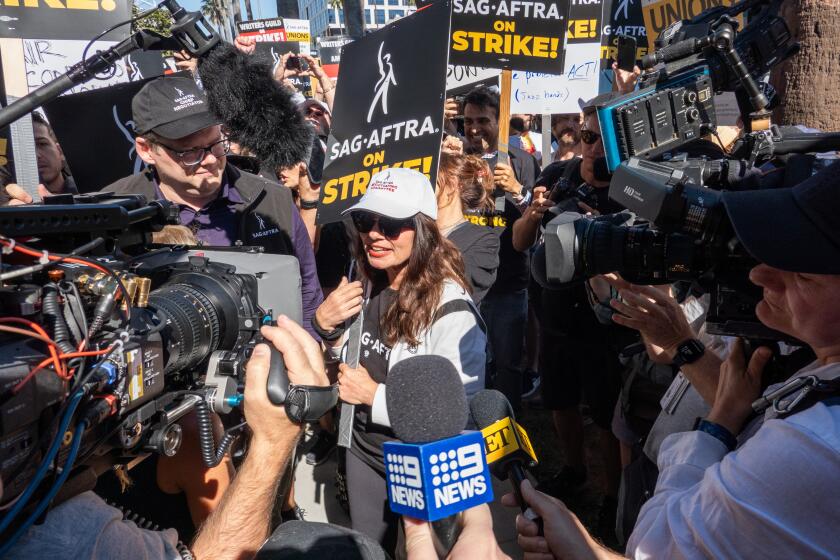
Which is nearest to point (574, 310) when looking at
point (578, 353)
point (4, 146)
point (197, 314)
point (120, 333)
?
point (578, 353)

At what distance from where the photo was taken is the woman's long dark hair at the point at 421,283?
228 cm

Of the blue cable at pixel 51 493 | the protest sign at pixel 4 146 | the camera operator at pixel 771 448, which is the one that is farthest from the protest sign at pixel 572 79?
the blue cable at pixel 51 493

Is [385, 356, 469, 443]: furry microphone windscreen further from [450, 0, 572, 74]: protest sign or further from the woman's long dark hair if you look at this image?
[450, 0, 572, 74]: protest sign

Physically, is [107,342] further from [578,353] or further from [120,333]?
[578,353]

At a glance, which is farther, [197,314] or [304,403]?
[197,314]

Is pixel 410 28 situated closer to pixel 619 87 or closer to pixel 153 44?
pixel 153 44

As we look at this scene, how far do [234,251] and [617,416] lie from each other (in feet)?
6.04

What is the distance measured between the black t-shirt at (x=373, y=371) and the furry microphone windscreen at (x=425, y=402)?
3.06ft

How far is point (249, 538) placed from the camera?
4.46 ft

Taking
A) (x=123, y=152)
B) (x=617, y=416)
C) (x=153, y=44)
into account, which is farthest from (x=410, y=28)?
(x=617, y=416)

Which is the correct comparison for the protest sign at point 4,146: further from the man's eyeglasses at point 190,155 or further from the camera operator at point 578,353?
the camera operator at point 578,353

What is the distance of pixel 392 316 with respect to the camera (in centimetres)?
234

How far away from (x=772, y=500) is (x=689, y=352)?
32.2 inches

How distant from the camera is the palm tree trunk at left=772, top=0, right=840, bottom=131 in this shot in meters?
2.62
